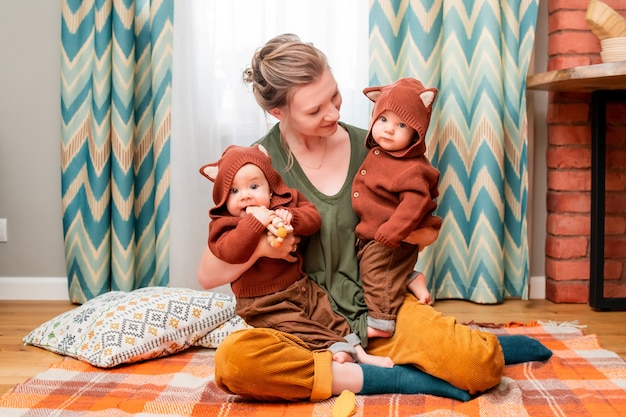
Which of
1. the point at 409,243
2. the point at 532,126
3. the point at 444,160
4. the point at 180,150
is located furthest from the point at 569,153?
the point at 180,150

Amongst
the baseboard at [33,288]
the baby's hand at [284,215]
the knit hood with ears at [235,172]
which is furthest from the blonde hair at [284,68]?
the baseboard at [33,288]

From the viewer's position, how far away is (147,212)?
2.79 meters

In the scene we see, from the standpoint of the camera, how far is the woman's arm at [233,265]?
5.63 ft

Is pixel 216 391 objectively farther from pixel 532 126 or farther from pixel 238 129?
pixel 532 126

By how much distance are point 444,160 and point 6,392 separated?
5.43 feet

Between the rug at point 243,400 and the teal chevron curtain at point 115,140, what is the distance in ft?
2.38

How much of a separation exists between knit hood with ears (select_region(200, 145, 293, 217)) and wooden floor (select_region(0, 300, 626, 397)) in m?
0.72

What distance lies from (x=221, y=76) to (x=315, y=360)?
4.44 ft

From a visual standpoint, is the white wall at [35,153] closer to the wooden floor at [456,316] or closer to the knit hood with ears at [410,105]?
the wooden floor at [456,316]

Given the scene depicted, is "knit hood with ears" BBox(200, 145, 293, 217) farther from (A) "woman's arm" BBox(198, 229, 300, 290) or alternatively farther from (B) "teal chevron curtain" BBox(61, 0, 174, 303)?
(B) "teal chevron curtain" BBox(61, 0, 174, 303)

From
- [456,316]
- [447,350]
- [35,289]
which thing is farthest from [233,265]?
[35,289]

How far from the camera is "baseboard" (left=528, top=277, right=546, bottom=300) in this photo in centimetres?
291

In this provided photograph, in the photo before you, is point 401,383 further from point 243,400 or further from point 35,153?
point 35,153

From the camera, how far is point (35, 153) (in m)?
2.87
